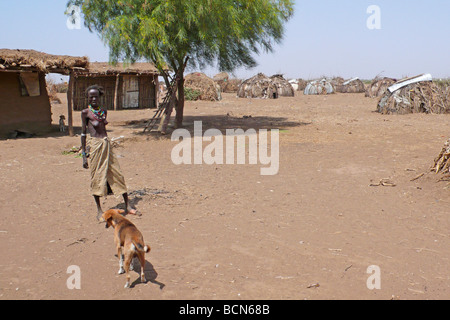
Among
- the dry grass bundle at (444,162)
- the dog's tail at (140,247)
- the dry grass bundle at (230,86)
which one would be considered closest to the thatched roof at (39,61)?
the dog's tail at (140,247)

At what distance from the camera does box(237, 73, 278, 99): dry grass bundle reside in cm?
3306

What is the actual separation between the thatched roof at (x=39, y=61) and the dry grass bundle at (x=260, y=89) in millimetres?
21451

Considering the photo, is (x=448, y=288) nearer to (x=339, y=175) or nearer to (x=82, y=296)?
(x=82, y=296)

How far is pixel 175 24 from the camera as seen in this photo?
11.5 meters

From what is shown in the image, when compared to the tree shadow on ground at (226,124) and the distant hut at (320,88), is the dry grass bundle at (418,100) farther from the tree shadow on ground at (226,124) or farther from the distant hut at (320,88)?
the distant hut at (320,88)

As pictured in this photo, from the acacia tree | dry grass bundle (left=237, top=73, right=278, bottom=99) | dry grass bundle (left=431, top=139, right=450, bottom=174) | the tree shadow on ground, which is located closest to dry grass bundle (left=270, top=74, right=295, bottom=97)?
dry grass bundle (left=237, top=73, right=278, bottom=99)

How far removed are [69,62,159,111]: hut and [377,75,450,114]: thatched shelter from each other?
11396 millimetres

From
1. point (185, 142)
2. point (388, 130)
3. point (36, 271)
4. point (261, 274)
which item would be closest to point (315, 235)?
point (261, 274)

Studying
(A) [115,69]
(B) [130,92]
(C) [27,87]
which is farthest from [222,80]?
(C) [27,87]

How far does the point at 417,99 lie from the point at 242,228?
16.0 m

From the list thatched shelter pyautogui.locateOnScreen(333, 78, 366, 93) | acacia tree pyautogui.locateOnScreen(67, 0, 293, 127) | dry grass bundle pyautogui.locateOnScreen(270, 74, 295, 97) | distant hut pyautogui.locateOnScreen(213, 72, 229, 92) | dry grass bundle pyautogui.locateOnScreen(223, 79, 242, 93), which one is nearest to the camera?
acacia tree pyautogui.locateOnScreen(67, 0, 293, 127)

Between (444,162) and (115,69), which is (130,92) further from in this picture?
(444,162)

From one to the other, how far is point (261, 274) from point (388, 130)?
10468 millimetres

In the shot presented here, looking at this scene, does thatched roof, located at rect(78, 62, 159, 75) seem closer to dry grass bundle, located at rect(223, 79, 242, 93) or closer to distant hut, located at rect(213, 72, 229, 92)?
distant hut, located at rect(213, 72, 229, 92)
